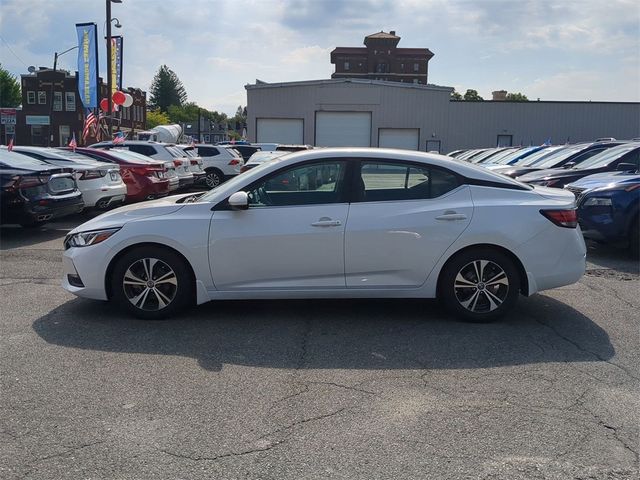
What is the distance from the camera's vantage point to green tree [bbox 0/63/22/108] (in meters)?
77.7

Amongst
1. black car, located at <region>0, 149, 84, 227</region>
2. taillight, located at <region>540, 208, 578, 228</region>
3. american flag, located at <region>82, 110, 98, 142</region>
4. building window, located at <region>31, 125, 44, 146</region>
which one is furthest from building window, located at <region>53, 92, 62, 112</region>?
taillight, located at <region>540, 208, 578, 228</region>

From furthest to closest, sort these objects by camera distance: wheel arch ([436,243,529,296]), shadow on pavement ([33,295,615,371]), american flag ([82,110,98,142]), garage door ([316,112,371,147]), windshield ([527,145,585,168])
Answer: garage door ([316,112,371,147]) → american flag ([82,110,98,142]) → windshield ([527,145,585,168]) → wheel arch ([436,243,529,296]) → shadow on pavement ([33,295,615,371])

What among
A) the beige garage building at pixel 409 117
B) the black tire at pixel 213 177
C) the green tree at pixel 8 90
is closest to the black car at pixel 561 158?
the black tire at pixel 213 177

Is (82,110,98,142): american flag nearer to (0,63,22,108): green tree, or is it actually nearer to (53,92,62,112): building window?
(53,92,62,112): building window

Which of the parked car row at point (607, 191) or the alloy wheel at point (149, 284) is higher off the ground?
the parked car row at point (607, 191)

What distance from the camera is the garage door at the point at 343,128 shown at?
36.4 m

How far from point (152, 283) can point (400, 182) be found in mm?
2418

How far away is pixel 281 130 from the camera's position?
36719 mm

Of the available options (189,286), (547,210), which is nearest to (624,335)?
(547,210)

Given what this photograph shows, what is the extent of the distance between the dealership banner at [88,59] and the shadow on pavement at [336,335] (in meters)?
25.9

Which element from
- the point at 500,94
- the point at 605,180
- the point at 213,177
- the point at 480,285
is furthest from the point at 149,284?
the point at 500,94

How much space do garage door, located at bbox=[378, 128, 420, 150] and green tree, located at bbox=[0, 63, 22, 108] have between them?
62183 mm

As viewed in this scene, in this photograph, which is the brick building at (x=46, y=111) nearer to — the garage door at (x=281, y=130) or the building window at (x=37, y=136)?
the building window at (x=37, y=136)

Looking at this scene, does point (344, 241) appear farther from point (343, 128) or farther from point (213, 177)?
point (343, 128)
